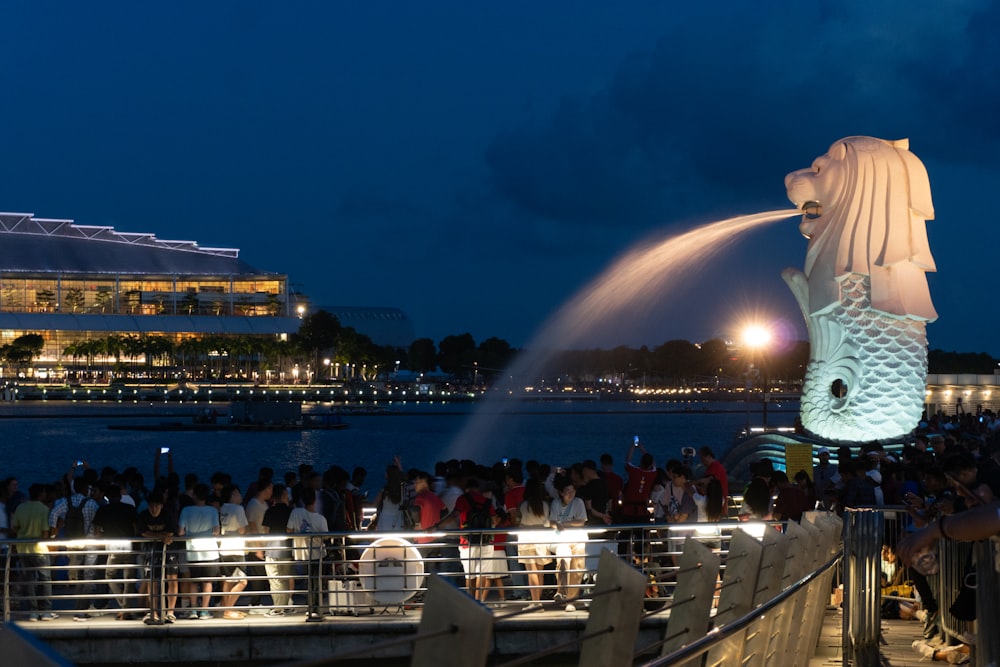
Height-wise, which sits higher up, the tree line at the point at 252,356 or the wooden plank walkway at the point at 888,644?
the tree line at the point at 252,356

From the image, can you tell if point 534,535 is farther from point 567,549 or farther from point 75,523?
point 75,523

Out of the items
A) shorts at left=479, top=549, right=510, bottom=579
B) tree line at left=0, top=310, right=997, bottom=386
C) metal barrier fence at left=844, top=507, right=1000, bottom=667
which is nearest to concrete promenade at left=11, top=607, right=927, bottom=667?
shorts at left=479, top=549, right=510, bottom=579

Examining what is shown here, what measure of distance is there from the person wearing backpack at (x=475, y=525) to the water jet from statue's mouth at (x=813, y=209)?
13870 mm

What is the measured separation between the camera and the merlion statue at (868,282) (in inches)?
939

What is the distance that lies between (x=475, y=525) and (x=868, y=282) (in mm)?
14098

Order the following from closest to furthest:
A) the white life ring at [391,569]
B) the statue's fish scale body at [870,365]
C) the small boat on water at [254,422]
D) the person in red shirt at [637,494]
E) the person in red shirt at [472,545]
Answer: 1. the white life ring at [391,569]
2. the person in red shirt at [472,545]
3. the person in red shirt at [637,494]
4. the statue's fish scale body at [870,365]
5. the small boat on water at [254,422]

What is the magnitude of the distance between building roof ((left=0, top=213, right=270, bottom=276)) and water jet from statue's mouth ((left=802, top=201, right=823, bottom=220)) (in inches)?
4956

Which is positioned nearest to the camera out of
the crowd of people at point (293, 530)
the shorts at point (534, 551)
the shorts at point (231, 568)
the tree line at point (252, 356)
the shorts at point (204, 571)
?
the crowd of people at point (293, 530)

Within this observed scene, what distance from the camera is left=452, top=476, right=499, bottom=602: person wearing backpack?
11297 millimetres

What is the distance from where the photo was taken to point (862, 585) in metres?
7.79

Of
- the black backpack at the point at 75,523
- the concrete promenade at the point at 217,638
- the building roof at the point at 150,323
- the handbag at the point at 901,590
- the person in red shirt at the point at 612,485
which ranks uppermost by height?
the building roof at the point at 150,323

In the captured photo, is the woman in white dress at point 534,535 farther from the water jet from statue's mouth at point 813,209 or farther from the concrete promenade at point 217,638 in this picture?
the water jet from statue's mouth at point 813,209

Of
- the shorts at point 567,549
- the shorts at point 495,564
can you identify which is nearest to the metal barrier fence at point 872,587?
the shorts at point 567,549

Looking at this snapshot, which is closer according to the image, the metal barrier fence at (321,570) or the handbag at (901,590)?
the handbag at (901,590)
